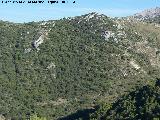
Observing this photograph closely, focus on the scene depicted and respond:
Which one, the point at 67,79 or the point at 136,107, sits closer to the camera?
the point at 136,107

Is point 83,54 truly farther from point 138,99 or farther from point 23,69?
point 138,99

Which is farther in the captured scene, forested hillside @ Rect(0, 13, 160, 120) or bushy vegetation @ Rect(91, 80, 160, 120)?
forested hillside @ Rect(0, 13, 160, 120)

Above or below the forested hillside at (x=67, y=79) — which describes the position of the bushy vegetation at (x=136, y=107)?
above

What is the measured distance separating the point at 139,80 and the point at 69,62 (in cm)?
3257

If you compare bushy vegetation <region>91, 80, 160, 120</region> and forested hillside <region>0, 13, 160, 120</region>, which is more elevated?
bushy vegetation <region>91, 80, 160, 120</region>

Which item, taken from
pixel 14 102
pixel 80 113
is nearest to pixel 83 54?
pixel 14 102

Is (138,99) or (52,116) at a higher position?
(138,99)

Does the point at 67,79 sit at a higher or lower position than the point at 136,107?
lower

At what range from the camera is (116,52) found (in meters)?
196

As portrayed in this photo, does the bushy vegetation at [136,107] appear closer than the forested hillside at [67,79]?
Yes

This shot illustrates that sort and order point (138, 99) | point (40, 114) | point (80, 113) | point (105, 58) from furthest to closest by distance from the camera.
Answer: point (105, 58) → point (40, 114) → point (80, 113) → point (138, 99)

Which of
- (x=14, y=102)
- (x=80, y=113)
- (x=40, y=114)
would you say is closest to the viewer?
(x=80, y=113)

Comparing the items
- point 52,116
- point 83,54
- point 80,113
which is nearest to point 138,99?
point 80,113

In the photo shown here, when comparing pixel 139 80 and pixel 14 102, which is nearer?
pixel 14 102
